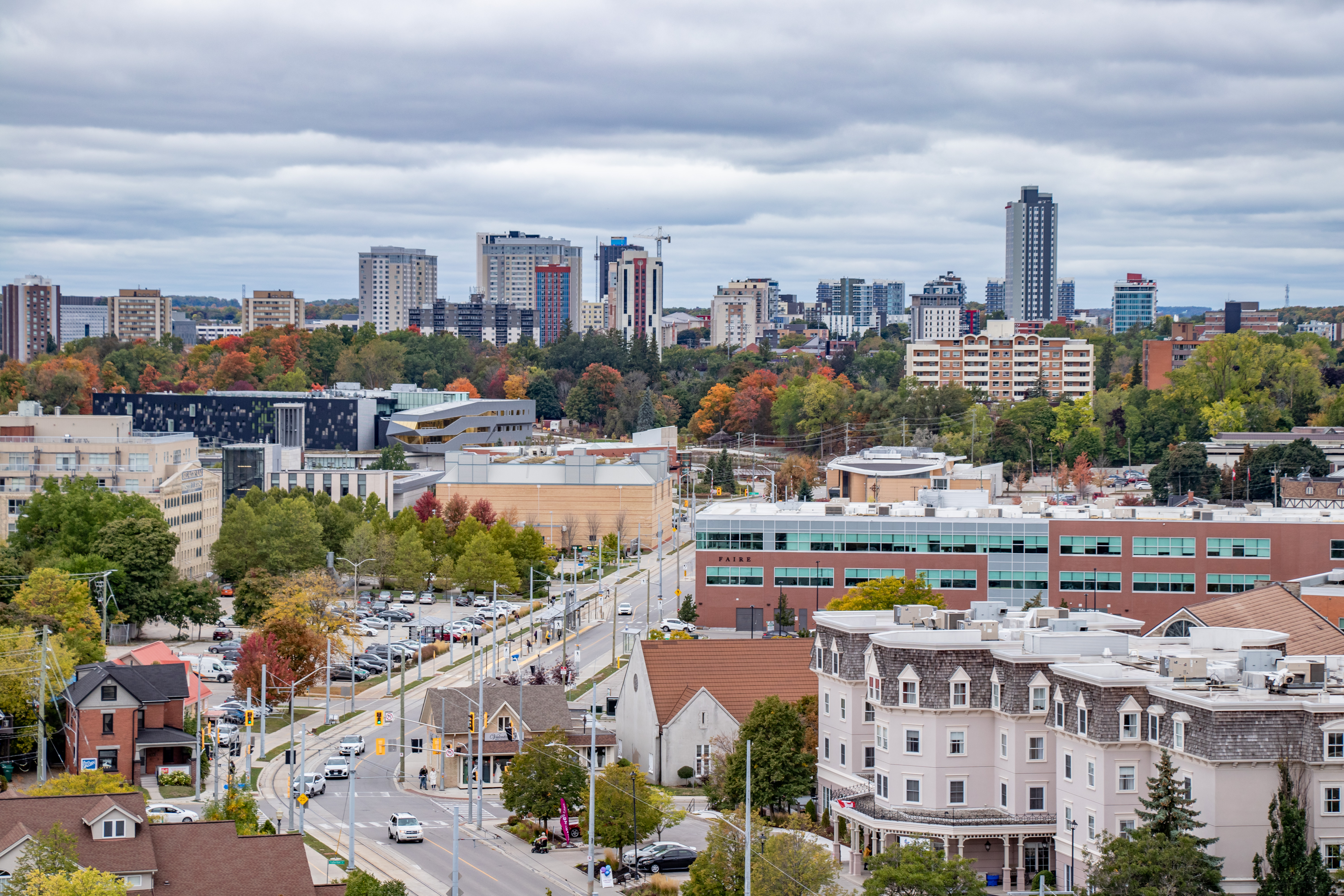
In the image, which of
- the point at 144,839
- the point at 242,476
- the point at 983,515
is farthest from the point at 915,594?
the point at 242,476

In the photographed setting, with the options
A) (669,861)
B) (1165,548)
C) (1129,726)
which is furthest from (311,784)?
(1165,548)

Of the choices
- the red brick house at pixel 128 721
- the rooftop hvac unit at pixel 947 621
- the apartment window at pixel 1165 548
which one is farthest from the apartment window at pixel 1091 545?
the red brick house at pixel 128 721

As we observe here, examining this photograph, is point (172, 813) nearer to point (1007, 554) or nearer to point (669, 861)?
point (669, 861)

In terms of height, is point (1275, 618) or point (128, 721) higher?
point (1275, 618)

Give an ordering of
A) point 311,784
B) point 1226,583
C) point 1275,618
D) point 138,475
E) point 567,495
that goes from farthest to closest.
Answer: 1. point 567,495
2. point 138,475
3. point 1226,583
4. point 1275,618
5. point 311,784

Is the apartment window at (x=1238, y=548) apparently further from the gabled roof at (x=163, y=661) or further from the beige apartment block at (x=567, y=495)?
the gabled roof at (x=163, y=661)

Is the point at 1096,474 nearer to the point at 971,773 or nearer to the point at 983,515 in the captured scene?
the point at 983,515

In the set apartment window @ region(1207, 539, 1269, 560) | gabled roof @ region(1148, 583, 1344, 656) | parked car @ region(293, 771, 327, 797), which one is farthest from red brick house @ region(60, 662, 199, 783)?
apartment window @ region(1207, 539, 1269, 560)

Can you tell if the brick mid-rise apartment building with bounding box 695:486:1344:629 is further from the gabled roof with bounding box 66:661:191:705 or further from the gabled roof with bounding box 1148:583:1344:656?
the gabled roof with bounding box 66:661:191:705
